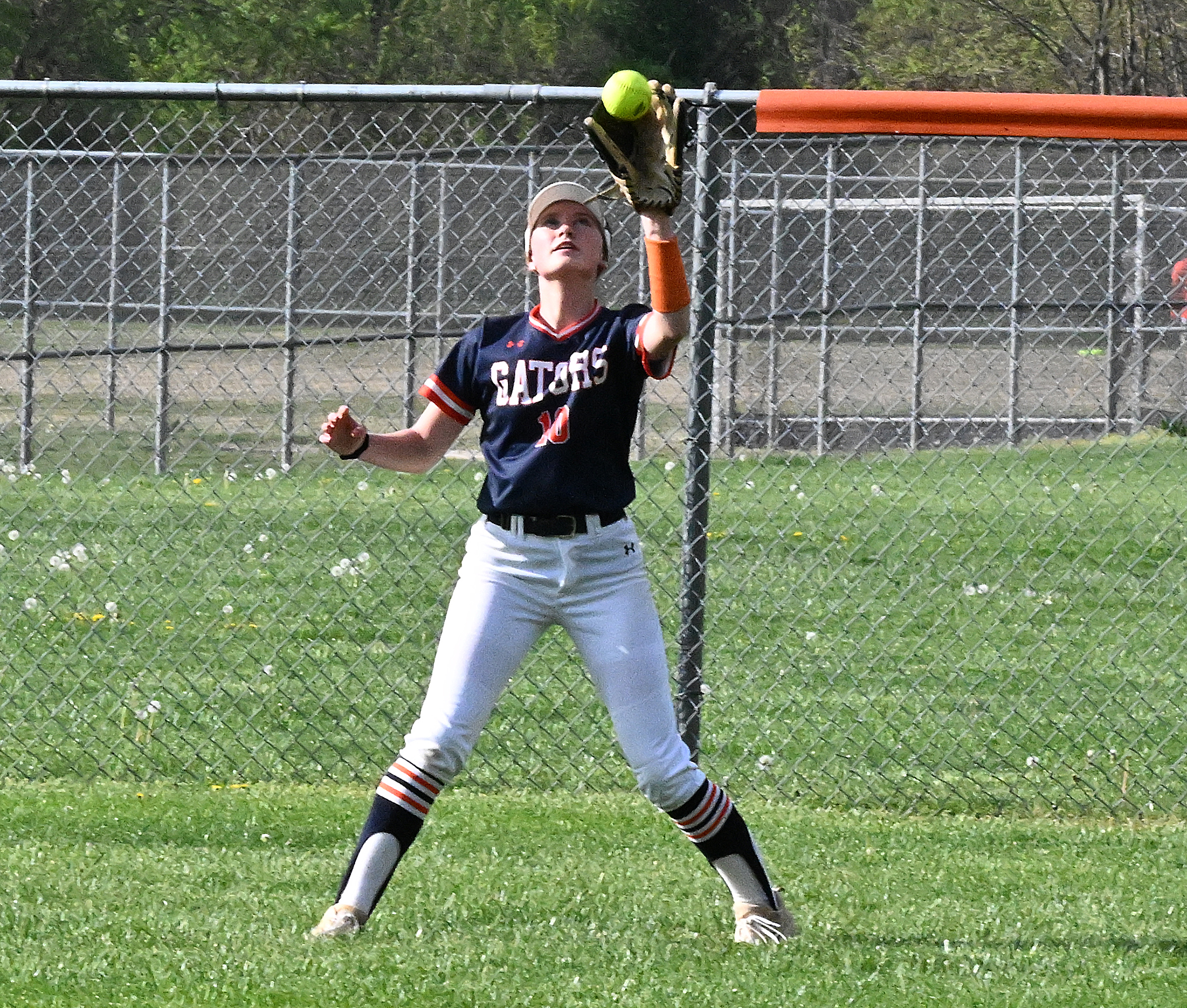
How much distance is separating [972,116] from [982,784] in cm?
242

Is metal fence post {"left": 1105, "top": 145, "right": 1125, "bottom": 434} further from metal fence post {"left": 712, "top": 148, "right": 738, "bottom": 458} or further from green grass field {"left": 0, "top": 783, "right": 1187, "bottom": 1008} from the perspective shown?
green grass field {"left": 0, "top": 783, "right": 1187, "bottom": 1008}

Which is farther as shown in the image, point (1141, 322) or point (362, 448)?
point (1141, 322)

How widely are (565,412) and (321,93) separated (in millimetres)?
1693

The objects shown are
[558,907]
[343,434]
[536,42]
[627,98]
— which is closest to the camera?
[627,98]

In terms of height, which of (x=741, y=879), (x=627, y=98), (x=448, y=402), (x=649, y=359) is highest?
(x=627, y=98)

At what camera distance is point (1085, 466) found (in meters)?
12.1

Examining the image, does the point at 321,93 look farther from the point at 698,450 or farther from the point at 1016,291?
the point at 1016,291

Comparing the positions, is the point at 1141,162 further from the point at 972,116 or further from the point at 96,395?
the point at 972,116

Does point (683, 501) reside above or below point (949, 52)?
below

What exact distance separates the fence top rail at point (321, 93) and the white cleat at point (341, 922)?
2257 millimetres

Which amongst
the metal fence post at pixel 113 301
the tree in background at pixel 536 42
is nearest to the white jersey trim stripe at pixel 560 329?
the metal fence post at pixel 113 301

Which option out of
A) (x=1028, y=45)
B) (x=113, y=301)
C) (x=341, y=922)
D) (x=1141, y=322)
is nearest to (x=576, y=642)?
(x=341, y=922)

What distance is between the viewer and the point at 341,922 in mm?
3617

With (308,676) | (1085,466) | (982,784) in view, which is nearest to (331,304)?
(1085,466)
